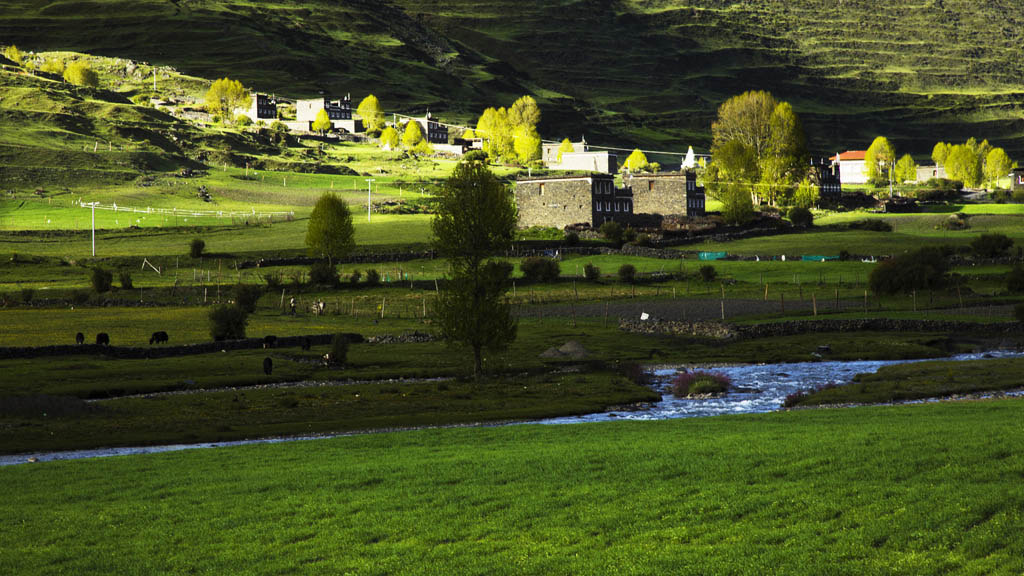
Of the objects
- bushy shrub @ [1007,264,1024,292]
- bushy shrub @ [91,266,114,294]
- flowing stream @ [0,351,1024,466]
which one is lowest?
flowing stream @ [0,351,1024,466]

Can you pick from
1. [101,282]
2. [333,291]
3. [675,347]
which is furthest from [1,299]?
[675,347]

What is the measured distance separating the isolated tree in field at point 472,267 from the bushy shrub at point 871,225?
89.2 meters

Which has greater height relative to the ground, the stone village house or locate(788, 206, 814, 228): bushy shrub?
the stone village house

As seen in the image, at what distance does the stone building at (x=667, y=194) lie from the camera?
511 ft

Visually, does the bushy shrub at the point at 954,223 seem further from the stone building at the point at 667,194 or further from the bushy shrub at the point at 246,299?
the bushy shrub at the point at 246,299

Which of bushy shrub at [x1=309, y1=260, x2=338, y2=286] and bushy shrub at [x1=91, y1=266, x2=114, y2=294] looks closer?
bushy shrub at [x1=91, y1=266, x2=114, y2=294]

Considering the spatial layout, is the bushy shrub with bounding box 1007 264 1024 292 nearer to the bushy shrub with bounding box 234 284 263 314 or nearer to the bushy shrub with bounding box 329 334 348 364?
the bushy shrub with bounding box 329 334 348 364

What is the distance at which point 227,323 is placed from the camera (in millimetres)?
67875

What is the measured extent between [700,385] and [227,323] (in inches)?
1316

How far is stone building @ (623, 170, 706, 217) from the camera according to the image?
6137 inches

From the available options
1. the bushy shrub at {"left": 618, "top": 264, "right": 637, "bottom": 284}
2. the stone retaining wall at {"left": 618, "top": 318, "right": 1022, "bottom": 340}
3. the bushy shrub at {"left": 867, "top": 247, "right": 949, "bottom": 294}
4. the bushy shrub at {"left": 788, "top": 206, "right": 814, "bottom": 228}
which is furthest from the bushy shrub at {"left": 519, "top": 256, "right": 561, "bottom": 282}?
the bushy shrub at {"left": 788, "top": 206, "right": 814, "bottom": 228}

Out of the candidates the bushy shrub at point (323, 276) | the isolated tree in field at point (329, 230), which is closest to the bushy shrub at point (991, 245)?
the bushy shrub at point (323, 276)

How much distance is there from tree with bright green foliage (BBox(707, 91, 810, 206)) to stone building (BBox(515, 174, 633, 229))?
71.1ft

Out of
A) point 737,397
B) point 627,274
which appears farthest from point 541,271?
point 737,397
